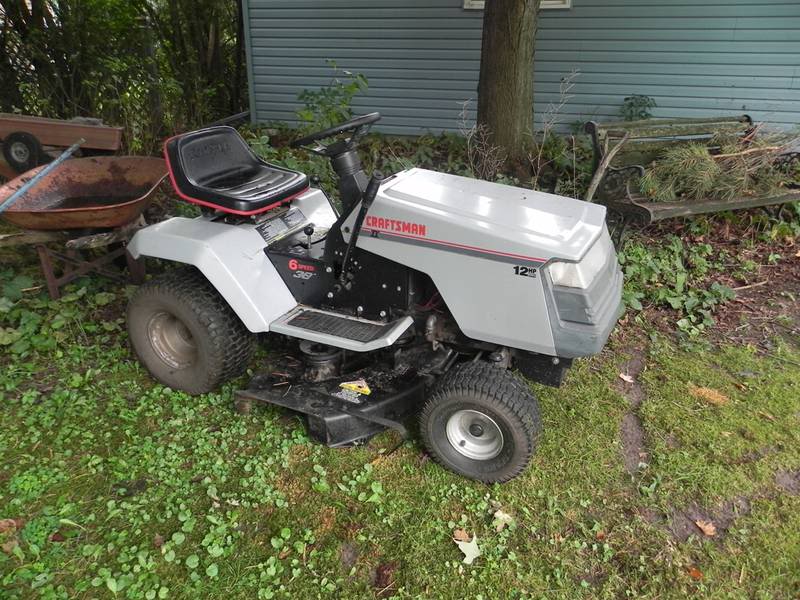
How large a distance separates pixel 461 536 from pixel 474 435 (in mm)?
464

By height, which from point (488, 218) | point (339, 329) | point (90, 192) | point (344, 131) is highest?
point (344, 131)

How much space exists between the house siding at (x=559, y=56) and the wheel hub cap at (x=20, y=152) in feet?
16.3

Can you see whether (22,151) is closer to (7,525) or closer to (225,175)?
(225,175)

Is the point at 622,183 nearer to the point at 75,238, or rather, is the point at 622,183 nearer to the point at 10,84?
the point at 75,238

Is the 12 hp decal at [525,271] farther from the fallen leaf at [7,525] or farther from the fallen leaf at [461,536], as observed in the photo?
the fallen leaf at [7,525]

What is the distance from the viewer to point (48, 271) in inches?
149

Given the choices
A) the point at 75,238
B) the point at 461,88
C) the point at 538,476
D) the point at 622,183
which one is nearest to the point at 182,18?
the point at 461,88

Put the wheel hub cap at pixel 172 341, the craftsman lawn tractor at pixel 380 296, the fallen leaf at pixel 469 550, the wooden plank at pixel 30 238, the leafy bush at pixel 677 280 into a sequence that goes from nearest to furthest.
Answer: the fallen leaf at pixel 469 550 → the craftsman lawn tractor at pixel 380 296 → the wheel hub cap at pixel 172 341 → the wooden plank at pixel 30 238 → the leafy bush at pixel 677 280

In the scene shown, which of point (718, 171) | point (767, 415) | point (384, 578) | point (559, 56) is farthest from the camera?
point (559, 56)

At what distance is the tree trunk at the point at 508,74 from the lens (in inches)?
207

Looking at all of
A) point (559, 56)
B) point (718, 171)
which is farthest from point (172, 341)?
point (559, 56)

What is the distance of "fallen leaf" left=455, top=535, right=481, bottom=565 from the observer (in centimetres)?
232

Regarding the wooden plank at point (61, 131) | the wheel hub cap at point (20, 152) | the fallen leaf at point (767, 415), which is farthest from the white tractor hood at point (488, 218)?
the wheel hub cap at point (20, 152)

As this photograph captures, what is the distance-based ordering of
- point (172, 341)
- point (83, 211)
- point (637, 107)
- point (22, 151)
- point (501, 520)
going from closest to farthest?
1. point (501, 520)
2. point (172, 341)
3. point (83, 211)
4. point (22, 151)
5. point (637, 107)
